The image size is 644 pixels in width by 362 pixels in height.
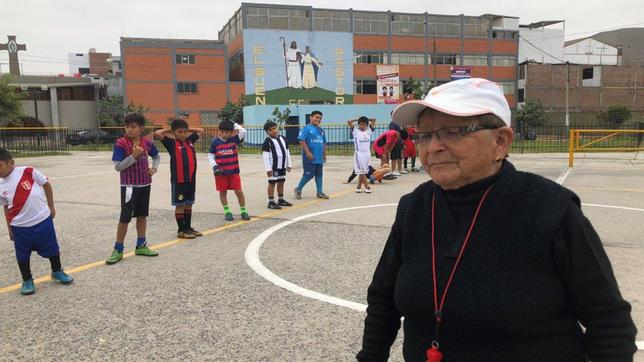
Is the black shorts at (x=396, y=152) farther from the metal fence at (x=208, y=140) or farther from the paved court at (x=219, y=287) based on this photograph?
the metal fence at (x=208, y=140)

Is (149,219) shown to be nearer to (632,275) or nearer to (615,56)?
(632,275)

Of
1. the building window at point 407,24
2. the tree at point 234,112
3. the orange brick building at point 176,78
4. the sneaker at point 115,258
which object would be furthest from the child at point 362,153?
the building window at point 407,24

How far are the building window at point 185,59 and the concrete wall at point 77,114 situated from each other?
11538 millimetres

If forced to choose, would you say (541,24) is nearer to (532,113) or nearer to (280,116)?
(532,113)

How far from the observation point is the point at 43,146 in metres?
31.6

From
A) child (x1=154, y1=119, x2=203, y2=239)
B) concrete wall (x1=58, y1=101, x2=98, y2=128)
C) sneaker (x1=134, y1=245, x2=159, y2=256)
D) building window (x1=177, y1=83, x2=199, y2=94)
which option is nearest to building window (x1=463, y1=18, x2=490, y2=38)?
building window (x1=177, y1=83, x2=199, y2=94)

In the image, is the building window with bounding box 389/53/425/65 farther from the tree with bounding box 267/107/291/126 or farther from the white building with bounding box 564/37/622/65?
the tree with bounding box 267/107/291/126

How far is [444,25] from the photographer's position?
67.2 meters

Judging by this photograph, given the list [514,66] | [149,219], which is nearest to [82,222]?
[149,219]

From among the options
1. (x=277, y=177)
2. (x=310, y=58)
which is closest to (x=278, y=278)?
(x=277, y=177)

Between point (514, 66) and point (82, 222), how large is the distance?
70.0 meters

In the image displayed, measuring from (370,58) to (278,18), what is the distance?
12.9 metres

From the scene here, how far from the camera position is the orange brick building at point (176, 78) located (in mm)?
56781

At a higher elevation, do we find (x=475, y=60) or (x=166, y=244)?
(x=475, y=60)
